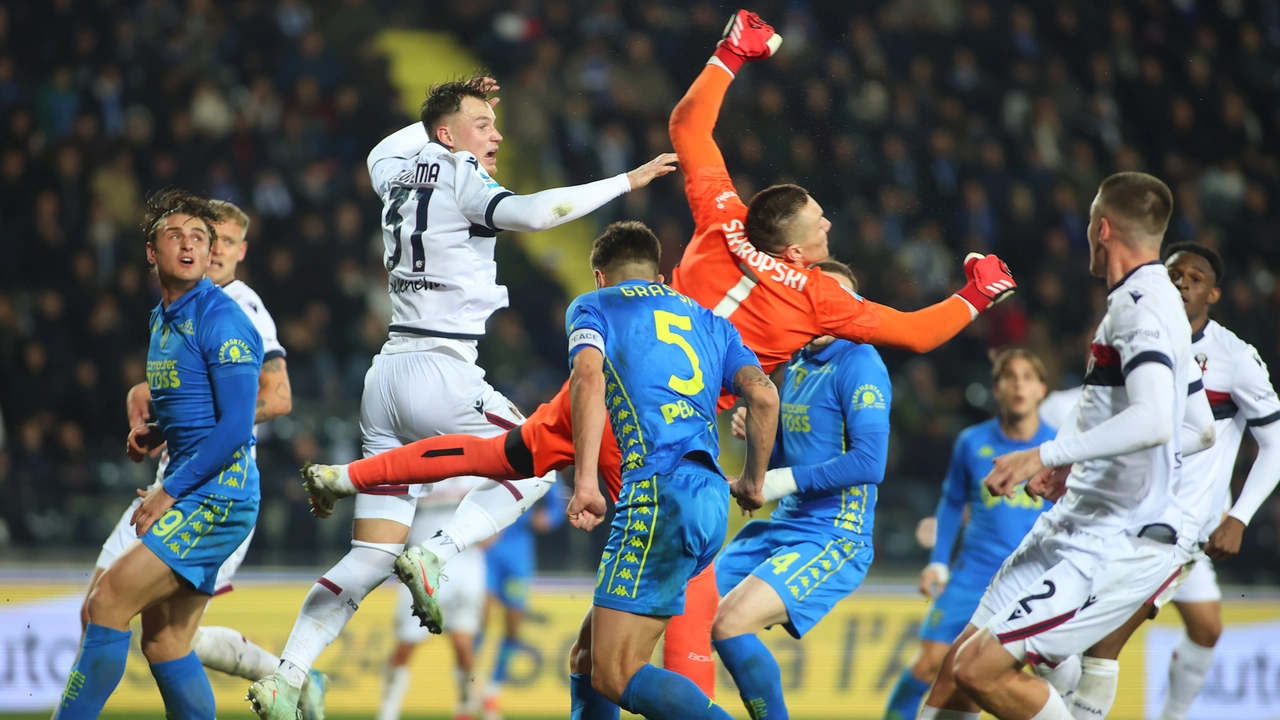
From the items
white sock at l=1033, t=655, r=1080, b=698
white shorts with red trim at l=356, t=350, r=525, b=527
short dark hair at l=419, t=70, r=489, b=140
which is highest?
short dark hair at l=419, t=70, r=489, b=140

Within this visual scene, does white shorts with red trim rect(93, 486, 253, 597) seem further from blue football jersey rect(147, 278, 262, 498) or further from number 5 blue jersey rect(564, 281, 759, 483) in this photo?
number 5 blue jersey rect(564, 281, 759, 483)

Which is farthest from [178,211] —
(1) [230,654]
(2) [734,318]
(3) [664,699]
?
(3) [664,699]

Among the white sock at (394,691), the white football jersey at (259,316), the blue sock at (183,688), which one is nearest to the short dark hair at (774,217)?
the white football jersey at (259,316)

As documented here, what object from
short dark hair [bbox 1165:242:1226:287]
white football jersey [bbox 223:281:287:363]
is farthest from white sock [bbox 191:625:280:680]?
short dark hair [bbox 1165:242:1226:287]

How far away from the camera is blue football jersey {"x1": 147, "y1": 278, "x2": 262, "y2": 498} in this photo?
5434mm

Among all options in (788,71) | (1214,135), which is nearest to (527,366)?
(788,71)

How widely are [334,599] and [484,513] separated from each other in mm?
803

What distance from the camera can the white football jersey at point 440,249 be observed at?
580 centimetres

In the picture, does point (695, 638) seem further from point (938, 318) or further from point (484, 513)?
point (938, 318)

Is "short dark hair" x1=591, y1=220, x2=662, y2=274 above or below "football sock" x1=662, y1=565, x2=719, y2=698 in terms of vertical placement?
above

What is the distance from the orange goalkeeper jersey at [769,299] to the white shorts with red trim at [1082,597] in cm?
132

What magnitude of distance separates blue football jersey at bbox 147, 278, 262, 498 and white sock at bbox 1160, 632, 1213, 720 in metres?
5.73

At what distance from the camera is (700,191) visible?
234 inches

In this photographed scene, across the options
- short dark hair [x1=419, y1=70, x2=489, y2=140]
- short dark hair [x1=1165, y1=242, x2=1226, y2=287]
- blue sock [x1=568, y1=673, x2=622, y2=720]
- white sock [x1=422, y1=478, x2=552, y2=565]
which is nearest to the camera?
blue sock [x1=568, y1=673, x2=622, y2=720]
